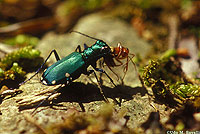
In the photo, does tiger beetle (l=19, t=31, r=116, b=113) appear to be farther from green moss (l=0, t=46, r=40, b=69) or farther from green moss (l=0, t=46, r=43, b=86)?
green moss (l=0, t=46, r=40, b=69)

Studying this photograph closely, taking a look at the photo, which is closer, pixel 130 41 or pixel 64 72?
pixel 64 72

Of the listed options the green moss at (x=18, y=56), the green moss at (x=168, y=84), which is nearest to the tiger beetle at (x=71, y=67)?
the green moss at (x=18, y=56)

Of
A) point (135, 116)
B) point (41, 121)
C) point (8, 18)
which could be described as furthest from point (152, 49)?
point (8, 18)

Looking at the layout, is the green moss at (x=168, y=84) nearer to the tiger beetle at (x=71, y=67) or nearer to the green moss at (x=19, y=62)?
the tiger beetle at (x=71, y=67)

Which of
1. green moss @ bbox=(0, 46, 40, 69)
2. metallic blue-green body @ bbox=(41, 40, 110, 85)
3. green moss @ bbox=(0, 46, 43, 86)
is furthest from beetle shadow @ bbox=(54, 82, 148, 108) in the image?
green moss @ bbox=(0, 46, 40, 69)

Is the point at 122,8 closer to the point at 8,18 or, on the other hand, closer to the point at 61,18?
the point at 61,18

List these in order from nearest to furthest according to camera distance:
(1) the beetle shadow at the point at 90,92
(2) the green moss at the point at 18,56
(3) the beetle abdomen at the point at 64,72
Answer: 1. (3) the beetle abdomen at the point at 64,72
2. (1) the beetle shadow at the point at 90,92
3. (2) the green moss at the point at 18,56

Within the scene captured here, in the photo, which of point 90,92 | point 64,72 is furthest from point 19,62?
point 90,92

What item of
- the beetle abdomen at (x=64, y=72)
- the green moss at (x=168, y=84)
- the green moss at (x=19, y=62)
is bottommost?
the green moss at (x=168, y=84)

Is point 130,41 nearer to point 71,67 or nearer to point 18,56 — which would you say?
point 71,67
